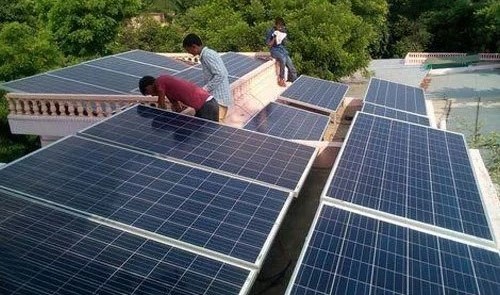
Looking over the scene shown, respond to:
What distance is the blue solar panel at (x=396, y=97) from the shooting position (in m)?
12.0

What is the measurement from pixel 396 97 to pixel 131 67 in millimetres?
8560

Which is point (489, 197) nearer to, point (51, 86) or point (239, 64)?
point (239, 64)

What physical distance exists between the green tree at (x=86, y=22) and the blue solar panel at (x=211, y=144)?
22264 mm

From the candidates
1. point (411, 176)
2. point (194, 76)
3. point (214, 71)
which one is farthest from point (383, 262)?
point (194, 76)

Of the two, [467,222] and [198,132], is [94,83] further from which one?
[467,222]

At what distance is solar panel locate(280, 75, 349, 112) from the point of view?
472 inches

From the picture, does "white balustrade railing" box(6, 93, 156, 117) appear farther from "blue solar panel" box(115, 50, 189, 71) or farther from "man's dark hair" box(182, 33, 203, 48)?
"blue solar panel" box(115, 50, 189, 71)

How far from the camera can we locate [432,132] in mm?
9508

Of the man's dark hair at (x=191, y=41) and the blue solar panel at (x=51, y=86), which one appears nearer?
the man's dark hair at (x=191, y=41)

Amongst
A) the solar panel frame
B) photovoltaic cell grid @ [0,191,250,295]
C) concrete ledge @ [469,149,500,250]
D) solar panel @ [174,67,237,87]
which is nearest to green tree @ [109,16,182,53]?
the solar panel frame

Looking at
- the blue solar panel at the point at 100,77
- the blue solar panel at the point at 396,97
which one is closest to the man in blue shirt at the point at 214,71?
the blue solar panel at the point at 396,97

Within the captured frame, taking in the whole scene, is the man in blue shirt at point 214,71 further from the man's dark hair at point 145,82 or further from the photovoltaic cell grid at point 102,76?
the photovoltaic cell grid at point 102,76

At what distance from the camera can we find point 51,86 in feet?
44.0

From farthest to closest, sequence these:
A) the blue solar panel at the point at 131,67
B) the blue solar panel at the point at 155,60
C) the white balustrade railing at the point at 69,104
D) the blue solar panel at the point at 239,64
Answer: the blue solar panel at the point at 155,60 → the blue solar panel at the point at 131,67 → the blue solar panel at the point at 239,64 → the white balustrade railing at the point at 69,104
